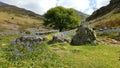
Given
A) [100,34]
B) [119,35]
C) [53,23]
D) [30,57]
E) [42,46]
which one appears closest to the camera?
[30,57]

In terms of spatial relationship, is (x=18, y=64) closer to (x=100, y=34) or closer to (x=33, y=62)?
(x=33, y=62)

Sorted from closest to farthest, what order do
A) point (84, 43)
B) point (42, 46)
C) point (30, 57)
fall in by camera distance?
1. point (30, 57)
2. point (42, 46)
3. point (84, 43)

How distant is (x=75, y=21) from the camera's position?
112 metres

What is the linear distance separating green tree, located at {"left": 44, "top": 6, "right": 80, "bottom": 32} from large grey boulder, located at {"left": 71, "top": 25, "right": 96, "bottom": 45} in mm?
71409

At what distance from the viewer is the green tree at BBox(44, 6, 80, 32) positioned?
109 m

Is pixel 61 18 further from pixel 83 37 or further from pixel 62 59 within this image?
pixel 62 59

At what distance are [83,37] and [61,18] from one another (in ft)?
240

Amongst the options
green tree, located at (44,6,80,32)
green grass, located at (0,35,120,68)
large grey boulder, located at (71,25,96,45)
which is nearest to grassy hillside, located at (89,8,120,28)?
green tree, located at (44,6,80,32)

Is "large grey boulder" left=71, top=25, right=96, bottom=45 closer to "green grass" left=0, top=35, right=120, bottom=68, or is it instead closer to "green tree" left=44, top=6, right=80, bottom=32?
"green grass" left=0, top=35, right=120, bottom=68

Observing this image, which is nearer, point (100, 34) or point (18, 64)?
point (18, 64)

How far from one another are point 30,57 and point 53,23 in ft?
289

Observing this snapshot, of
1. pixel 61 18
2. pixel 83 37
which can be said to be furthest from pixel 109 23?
pixel 83 37

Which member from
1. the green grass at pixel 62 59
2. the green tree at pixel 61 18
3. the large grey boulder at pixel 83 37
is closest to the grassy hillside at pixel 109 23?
the green tree at pixel 61 18

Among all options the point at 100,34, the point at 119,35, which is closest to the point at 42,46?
the point at 119,35
